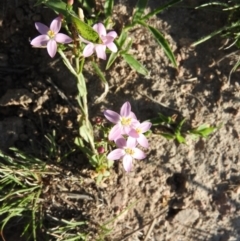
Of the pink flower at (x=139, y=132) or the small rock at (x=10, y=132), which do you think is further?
the small rock at (x=10, y=132)

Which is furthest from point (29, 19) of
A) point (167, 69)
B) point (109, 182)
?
point (109, 182)

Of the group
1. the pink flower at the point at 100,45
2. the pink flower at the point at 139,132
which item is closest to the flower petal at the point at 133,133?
the pink flower at the point at 139,132

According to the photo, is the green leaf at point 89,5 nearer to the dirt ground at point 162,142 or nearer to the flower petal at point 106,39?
the dirt ground at point 162,142

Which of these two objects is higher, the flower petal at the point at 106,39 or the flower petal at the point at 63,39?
the flower petal at the point at 106,39

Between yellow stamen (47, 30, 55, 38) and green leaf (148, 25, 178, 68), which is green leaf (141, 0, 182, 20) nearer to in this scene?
green leaf (148, 25, 178, 68)

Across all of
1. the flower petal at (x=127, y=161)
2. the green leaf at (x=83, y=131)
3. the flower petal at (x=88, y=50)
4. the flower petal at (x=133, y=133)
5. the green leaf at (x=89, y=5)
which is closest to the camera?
the flower petal at (x=88, y=50)

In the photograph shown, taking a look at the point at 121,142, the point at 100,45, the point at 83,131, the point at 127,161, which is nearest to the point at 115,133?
the point at 121,142

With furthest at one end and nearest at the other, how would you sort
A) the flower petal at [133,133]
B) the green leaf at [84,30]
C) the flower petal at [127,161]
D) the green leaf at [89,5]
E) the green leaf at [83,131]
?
the green leaf at [89,5]
the green leaf at [83,131]
the flower petal at [127,161]
the flower petal at [133,133]
the green leaf at [84,30]

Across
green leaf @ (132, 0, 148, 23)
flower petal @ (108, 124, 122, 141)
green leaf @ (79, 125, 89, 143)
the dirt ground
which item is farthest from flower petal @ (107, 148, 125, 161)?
green leaf @ (132, 0, 148, 23)
